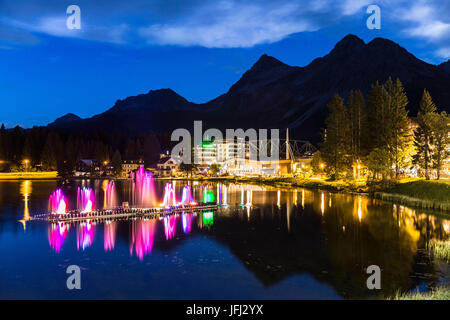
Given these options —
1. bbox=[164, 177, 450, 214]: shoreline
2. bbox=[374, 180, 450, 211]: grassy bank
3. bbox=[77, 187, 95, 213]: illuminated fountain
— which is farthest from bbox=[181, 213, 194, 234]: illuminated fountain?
bbox=[374, 180, 450, 211]: grassy bank

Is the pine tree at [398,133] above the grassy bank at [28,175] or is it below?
above

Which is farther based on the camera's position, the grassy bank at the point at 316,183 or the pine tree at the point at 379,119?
the grassy bank at the point at 316,183

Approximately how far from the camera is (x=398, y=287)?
2069 cm

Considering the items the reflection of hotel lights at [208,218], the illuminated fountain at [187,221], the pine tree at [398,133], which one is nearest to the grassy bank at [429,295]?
the illuminated fountain at [187,221]

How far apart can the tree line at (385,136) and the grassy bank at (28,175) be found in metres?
114

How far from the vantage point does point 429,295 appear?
18781 millimetres

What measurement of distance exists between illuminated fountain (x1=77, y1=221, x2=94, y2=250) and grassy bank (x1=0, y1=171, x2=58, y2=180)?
394ft

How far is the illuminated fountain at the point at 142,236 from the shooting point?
2970 cm

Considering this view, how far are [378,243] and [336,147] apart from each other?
5946 centimetres

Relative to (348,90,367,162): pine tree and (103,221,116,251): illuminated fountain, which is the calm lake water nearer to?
(103,221,116,251): illuminated fountain

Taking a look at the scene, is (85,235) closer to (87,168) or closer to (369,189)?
(369,189)

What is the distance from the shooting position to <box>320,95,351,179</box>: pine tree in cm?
8594

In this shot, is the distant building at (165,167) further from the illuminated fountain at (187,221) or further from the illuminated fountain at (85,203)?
the illuminated fountain at (187,221)
